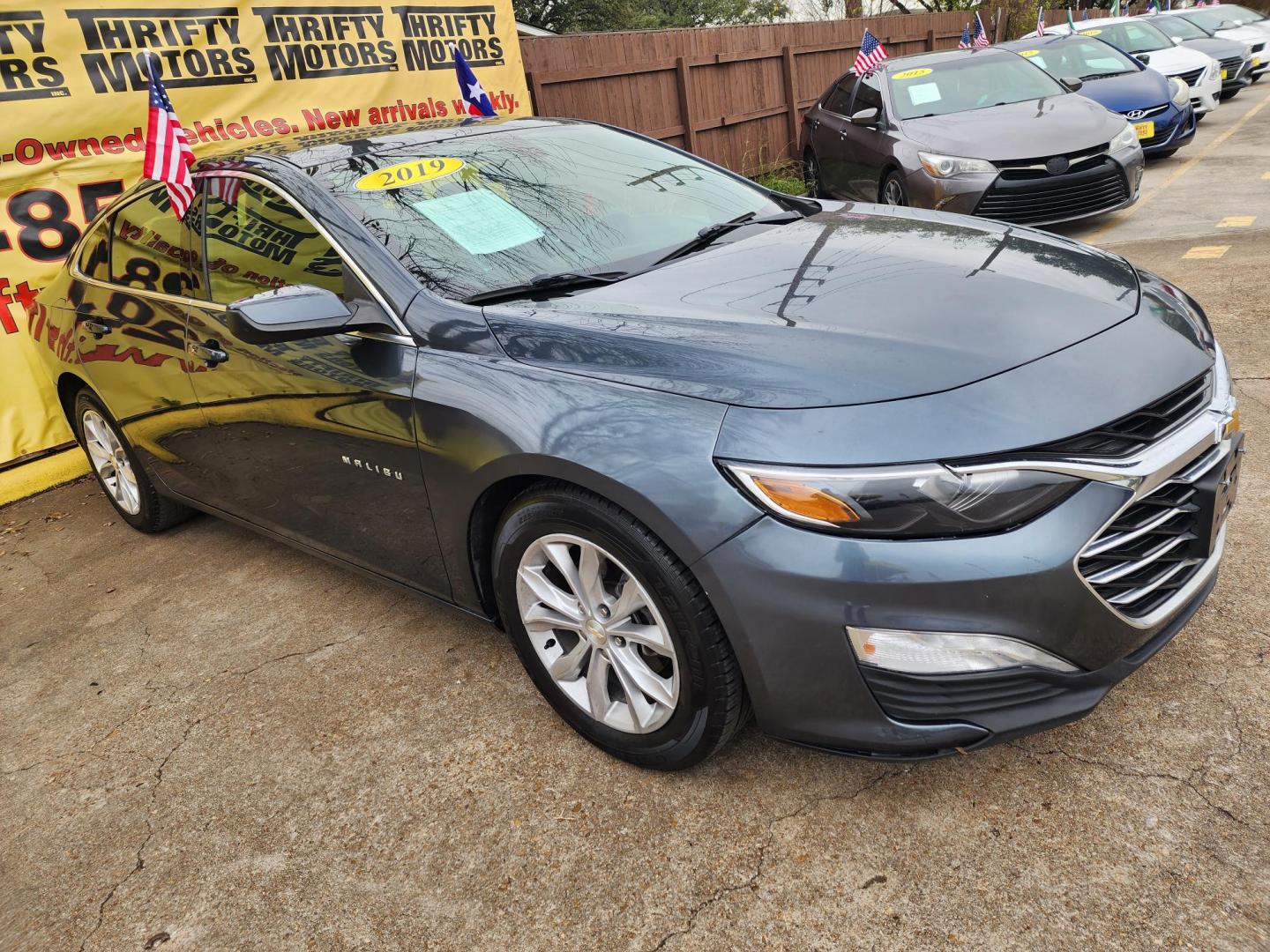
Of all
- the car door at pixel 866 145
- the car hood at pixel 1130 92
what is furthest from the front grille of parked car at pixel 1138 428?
the car hood at pixel 1130 92

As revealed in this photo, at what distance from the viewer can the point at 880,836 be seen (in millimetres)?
2199

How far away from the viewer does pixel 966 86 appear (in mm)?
8328

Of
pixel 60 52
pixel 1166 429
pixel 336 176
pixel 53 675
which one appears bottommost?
pixel 53 675

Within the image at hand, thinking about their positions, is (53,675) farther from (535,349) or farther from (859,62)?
(859,62)

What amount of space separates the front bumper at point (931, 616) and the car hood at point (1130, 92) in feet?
31.5

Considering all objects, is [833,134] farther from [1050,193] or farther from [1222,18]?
[1222,18]

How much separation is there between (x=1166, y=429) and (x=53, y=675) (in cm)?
352

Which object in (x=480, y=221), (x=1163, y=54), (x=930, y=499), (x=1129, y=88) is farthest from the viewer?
(x=1163, y=54)

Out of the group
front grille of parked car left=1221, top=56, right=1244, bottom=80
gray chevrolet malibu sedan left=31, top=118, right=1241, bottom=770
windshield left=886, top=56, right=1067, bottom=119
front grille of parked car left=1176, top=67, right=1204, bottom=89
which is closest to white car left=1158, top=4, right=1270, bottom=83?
front grille of parked car left=1221, top=56, right=1244, bottom=80

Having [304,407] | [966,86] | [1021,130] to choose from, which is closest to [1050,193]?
[1021,130]

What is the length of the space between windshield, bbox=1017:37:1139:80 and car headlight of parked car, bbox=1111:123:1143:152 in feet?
12.6

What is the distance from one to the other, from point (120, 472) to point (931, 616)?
3840 millimetres

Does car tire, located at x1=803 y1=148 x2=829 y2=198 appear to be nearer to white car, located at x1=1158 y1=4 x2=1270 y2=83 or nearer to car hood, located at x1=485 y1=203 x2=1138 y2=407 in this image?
car hood, located at x1=485 y1=203 x2=1138 y2=407

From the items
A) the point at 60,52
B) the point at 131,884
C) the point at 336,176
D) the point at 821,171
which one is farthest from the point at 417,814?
the point at 821,171
